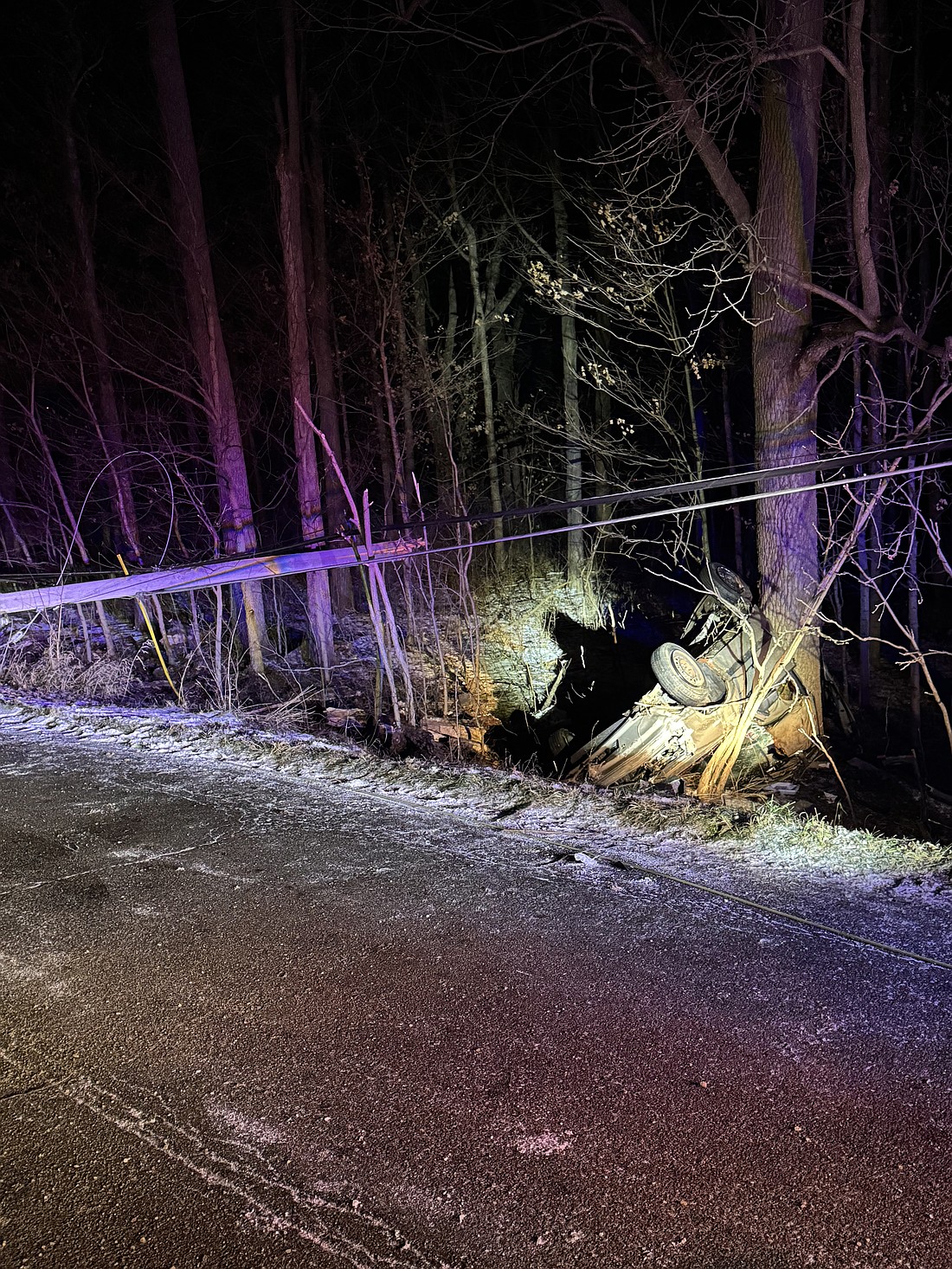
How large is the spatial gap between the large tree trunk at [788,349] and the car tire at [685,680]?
2.82 feet

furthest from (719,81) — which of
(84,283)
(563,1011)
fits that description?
(84,283)

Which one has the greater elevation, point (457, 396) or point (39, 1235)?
point (457, 396)

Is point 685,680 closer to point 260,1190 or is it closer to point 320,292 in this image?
point 260,1190

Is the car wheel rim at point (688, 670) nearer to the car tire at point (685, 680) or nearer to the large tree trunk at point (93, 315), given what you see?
the car tire at point (685, 680)

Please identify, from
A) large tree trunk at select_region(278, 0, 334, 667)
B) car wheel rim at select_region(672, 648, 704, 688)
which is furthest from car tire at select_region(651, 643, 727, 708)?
large tree trunk at select_region(278, 0, 334, 667)

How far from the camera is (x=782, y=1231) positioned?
2.35 m

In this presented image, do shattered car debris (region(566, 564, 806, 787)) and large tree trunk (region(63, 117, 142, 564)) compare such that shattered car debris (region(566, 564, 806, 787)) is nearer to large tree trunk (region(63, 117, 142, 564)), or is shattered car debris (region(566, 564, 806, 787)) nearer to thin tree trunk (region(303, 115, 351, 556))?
thin tree trunk (region(303, 115, 351, 556))

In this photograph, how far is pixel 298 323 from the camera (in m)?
12.2

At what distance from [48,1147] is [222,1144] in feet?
1.78

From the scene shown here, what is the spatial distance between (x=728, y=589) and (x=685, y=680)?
3.94 feet

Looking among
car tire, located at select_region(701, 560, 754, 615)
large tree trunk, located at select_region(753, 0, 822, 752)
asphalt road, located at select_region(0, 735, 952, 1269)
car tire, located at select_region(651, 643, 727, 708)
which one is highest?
large tree trunk, located at select_region(753, 0, 822, 752)

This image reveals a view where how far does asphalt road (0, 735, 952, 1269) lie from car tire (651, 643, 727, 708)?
385 cm

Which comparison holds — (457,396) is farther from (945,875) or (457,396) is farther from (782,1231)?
(782,1231)

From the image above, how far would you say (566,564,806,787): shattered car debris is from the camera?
27.7ft
